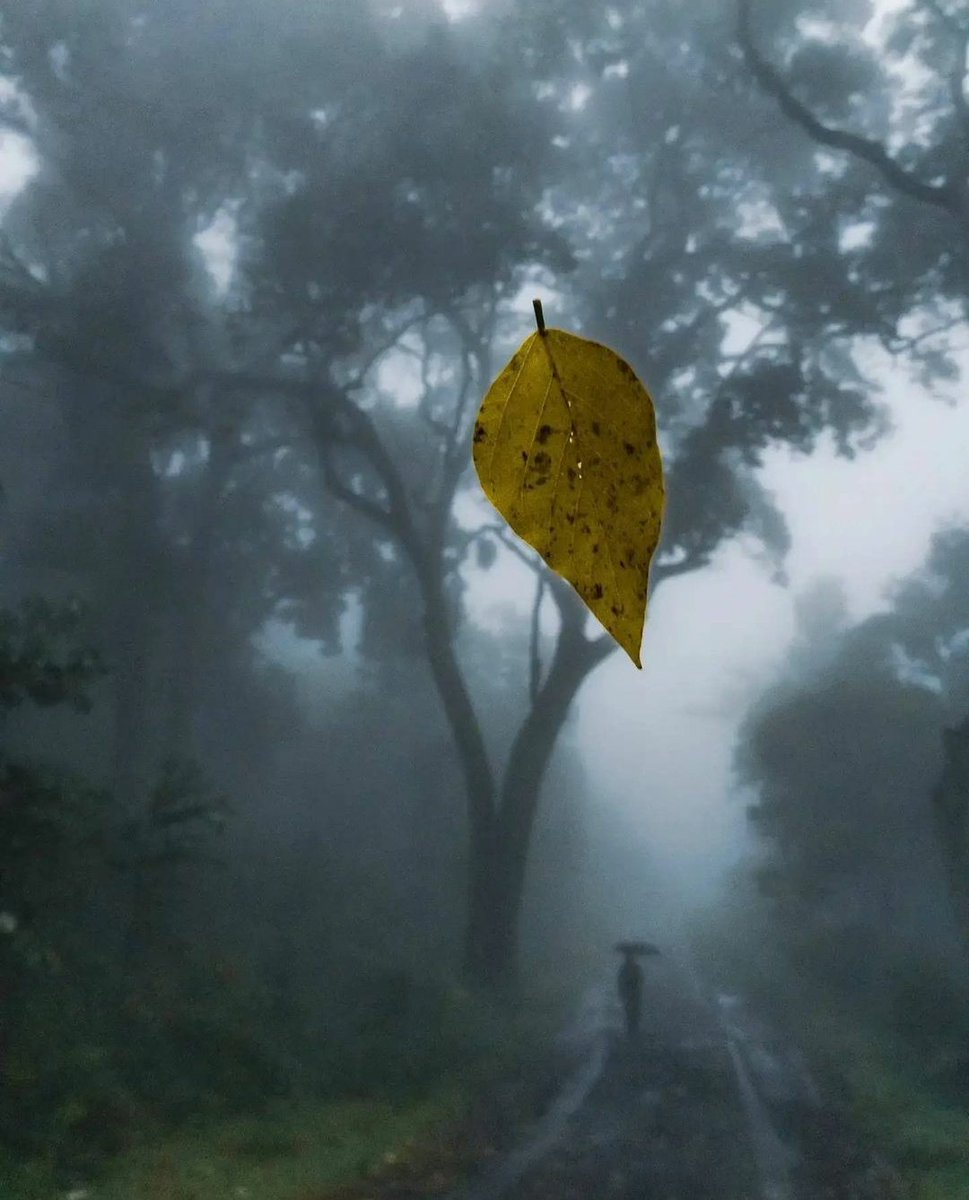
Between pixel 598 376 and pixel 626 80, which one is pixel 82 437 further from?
pixel 598 376

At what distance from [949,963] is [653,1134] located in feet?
37.4

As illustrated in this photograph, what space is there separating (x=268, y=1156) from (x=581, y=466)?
25.6 ft

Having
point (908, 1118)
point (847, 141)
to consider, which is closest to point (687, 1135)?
point (908, 1118)

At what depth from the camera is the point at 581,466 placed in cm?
51

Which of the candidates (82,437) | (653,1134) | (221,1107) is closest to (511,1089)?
(653,1134)

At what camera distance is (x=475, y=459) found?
0.50 metres

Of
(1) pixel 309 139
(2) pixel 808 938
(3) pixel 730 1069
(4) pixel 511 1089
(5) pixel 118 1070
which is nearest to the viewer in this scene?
(5) pixel 118 1070

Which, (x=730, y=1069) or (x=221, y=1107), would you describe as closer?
(x=221, y=1107)

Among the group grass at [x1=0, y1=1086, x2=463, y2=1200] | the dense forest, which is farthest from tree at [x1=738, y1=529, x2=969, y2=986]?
grass at [x1=0, y1=1086, x2=463, y2=1200]

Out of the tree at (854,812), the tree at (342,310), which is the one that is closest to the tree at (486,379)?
the tree at (342,310)

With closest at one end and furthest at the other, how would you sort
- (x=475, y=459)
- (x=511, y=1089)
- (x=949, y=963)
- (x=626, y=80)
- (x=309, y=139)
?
(x=475, y=459)
(x=511, y=1089)
(x=309, y=139)
(x=626, y=80)
(x=949, y=963)

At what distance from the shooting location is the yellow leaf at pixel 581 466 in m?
0.48

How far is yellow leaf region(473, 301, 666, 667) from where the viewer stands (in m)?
0.48

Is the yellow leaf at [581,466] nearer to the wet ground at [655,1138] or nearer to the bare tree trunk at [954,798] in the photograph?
the wet ground at [655,1138]
